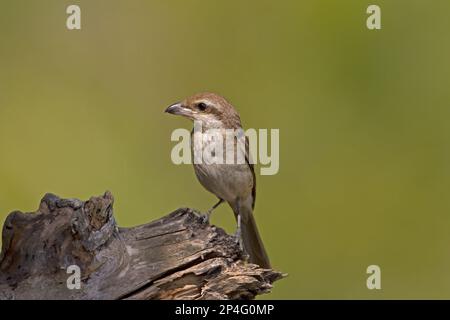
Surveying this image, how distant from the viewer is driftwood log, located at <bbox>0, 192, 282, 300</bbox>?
17.3 feet

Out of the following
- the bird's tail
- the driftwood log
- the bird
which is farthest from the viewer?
the bird's tail

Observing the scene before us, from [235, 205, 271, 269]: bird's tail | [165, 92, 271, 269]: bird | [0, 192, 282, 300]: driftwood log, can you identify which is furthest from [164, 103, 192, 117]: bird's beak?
[0, 192, 282, 300]: driftwood log

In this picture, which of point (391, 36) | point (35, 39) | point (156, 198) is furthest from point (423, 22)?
point (35, 39)

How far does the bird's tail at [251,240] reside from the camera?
6.83 meters

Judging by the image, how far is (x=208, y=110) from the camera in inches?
260

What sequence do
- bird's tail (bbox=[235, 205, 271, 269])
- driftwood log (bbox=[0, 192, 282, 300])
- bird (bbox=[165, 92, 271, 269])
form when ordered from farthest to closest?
bird's tail (bbox=[235, 205, 271, 269]) → bird (bbox=[165, 92, 271, 269]) → driftwood log (bbox=[0, 192, 282, 300])

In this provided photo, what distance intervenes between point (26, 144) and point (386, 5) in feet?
14.3

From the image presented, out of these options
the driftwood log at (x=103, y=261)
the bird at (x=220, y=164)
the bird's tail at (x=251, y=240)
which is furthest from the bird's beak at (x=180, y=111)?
the driftwood log at (x=103, y=261)

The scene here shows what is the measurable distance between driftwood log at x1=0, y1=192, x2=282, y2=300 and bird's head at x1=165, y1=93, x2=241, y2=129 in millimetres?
1298

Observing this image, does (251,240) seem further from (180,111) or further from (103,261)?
(103,261)

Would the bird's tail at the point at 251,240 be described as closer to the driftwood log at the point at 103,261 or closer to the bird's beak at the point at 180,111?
the bird's beak at the point at 180,111

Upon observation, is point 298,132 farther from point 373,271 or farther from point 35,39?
point 35,39

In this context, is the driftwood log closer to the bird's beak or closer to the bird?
the bird

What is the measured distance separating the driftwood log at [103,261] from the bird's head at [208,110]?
130 centimetres
